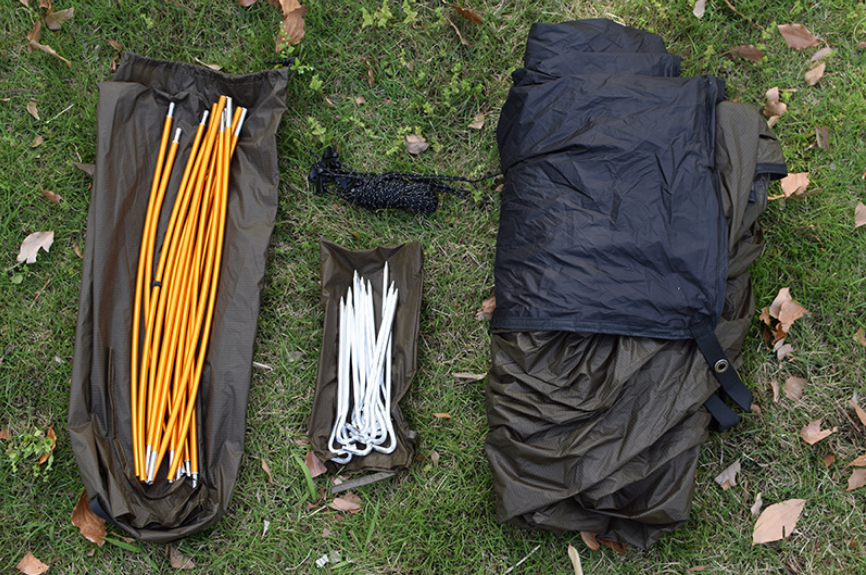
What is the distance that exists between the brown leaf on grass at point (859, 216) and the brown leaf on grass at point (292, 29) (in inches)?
111

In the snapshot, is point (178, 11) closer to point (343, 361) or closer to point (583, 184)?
point (343, 361)

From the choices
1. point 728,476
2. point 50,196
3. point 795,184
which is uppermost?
point 795,184

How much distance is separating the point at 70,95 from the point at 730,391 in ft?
11.0

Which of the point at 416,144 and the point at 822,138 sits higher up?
the point at 822,138

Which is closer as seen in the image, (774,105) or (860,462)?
(860,462)

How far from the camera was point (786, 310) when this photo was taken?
2.55 metres

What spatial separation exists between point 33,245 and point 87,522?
4.31 ft

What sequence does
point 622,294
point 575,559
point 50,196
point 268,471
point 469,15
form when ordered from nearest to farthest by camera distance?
Result: point 622,294, point 575,559, point 268,471, point 50,196, point 469,15

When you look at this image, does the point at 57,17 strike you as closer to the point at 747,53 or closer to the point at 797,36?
the point at 747,53

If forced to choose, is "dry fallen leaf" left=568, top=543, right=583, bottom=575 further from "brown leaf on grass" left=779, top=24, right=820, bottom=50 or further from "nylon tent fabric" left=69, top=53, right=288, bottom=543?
"brown leaf on grass" left=779, top=24, right=820, bottom=50

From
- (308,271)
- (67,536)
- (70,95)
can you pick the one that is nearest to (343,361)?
(308,271)

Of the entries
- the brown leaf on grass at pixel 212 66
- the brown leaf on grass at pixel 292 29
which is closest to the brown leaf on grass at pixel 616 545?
the brown leaf on grass at pixel 292 29

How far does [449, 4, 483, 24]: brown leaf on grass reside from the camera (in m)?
2.76

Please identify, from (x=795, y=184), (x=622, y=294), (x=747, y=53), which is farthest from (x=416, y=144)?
(x=795, y=184)
